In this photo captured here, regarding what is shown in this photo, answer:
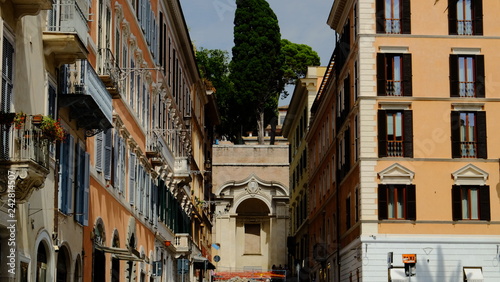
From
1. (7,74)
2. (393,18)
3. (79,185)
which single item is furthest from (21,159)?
(393,18)

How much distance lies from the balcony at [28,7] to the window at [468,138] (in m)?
29.8

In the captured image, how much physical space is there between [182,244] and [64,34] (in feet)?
113

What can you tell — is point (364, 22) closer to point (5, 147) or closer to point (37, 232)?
point (37, 232)

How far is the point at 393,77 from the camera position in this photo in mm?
47156

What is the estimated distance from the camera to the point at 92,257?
2939 centimetres

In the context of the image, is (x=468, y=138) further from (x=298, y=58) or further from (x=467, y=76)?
(x=298, y=58)

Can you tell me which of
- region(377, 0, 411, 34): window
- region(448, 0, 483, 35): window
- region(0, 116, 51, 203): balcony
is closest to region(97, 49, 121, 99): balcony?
region(0, 116, 51, 203): balcony

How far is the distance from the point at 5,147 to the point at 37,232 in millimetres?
4441

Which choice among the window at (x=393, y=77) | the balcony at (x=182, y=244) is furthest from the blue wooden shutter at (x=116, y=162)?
the balcony at (x=182, y=244)

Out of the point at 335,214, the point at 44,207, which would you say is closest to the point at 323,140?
the point at 335,214

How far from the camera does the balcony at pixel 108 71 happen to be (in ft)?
96.4

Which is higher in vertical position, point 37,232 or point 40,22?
point 40,22

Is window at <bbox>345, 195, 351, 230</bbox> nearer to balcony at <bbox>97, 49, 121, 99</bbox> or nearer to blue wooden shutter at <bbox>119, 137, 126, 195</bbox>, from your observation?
blue wooden shutter at <bbox>119, 137, 126, 195</bbox>

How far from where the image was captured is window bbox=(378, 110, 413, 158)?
151 feet
